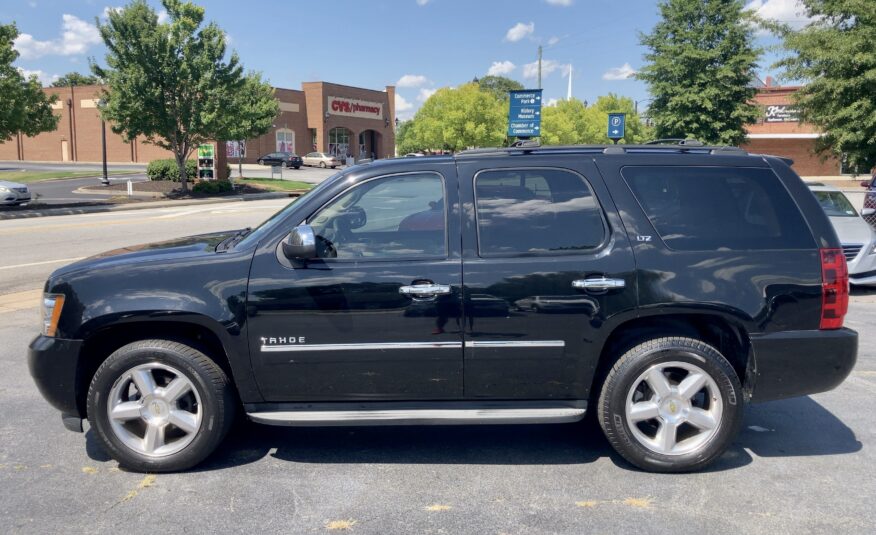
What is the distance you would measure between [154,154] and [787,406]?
6723cm

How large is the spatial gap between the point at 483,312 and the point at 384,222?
0.88 meters

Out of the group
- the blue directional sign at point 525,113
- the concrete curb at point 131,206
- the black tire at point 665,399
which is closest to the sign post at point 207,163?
the concrete curb at point 131,206

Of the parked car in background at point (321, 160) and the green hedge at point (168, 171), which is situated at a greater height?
the parked car in background at point (321, 160)

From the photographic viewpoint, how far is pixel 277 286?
396cm

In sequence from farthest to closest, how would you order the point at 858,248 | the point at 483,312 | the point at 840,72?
1. the point at 840,72
2. the point at 858,248
3. the point at 483,312

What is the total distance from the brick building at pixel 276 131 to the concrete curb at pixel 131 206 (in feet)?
104

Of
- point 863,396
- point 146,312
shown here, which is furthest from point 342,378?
point 863,396

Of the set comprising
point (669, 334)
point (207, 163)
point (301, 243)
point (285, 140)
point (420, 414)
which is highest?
point (285, 140)

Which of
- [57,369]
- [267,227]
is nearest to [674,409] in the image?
[267,227]

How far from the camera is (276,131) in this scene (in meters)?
64.9

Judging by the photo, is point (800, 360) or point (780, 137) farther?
point (780, 137)

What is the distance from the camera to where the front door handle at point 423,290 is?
393 centimetres

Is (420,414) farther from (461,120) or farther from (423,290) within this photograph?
(461,120)

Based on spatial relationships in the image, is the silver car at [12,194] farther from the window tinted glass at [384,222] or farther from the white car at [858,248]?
the white car at [858,248]
